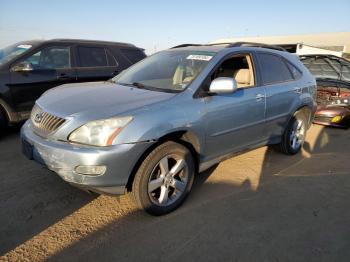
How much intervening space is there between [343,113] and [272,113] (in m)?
3.33

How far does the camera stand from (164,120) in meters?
2.98

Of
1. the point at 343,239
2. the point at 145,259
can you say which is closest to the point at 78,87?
the point at 145,259

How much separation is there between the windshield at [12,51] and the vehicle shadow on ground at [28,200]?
2075mm

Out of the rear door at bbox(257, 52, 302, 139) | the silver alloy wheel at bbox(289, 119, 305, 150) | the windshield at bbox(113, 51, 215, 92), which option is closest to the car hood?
the windshield at bbox(113, 51, 215, 92)

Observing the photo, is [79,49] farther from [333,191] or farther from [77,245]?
[333,191]

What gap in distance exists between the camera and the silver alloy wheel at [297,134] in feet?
16.7

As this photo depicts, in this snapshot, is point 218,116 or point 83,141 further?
point 218,116

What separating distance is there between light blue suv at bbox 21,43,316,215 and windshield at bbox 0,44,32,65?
2414 millimetres

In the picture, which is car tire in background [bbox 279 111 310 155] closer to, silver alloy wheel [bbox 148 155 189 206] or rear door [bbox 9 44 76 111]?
silver alloy wheel [bbox 148 155 189 206]

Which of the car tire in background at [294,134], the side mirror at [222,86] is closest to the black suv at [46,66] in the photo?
the side mirror at [222,86]

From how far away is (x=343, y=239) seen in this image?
9.62ft

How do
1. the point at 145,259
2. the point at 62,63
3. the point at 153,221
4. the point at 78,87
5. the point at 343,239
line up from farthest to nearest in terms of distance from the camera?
the point at 62,63
the point at 78,87
the point at 153,221
the point at 343,239
the point at 145,259

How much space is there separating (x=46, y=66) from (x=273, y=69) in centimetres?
406

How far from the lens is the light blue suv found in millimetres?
2760
